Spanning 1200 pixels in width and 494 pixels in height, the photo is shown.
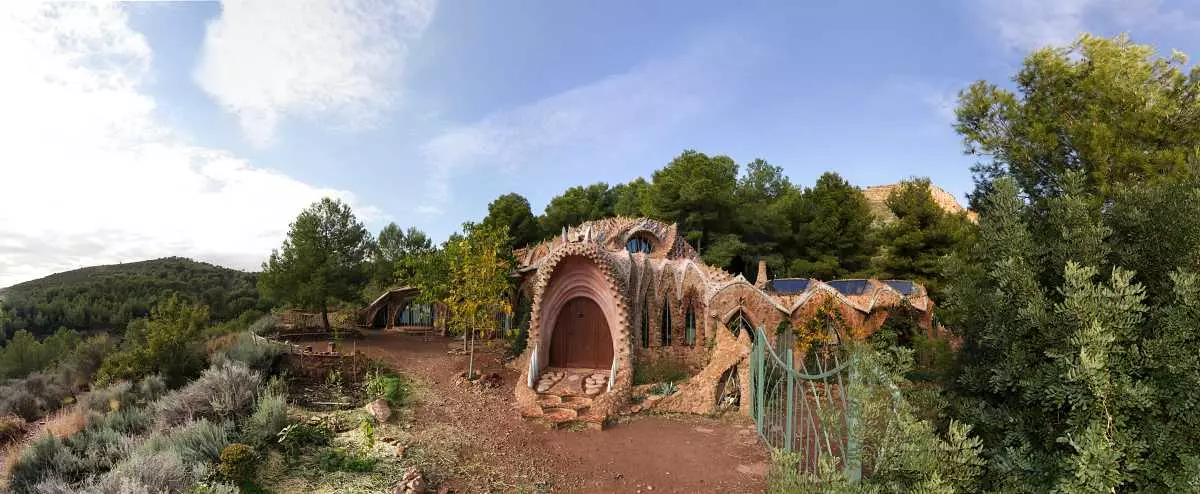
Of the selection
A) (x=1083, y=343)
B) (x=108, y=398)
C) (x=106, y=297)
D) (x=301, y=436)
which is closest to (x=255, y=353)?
(x=108, y=398)

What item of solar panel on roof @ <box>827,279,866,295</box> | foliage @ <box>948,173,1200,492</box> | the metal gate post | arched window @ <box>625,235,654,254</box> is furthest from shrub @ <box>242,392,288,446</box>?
solar panel on roof @ <box>827,279,866,295</box>

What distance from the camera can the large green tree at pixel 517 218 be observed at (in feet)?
116

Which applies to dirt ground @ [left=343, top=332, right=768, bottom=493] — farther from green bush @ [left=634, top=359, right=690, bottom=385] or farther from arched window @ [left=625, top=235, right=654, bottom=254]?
arched window @ [left=625, top=235, right=654, bottom=254]

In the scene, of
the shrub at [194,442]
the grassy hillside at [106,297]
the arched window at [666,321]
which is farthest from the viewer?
the grassy hillside at [106,297]

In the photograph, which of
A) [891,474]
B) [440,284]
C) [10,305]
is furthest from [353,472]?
[10,305]

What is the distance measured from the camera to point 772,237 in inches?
1240

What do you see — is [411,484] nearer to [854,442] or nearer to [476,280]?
[854,442]

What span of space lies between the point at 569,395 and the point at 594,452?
3.07 m

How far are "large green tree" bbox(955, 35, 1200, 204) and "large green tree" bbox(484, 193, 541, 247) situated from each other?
27544 millimetres

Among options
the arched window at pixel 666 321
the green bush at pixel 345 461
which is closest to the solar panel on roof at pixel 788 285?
the arched window at pixel 666 321

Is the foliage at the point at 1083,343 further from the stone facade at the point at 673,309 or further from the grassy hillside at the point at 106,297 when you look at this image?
the grassy hillside at the point at 106,297

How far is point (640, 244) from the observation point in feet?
74.9

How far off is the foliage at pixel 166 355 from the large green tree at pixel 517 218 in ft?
71.2

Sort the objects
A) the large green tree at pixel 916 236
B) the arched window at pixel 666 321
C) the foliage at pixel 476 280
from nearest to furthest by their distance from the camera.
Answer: the foliage at pixel 476 280
the arched window at pixel 666 321
the large green tree at pixel 916 236
